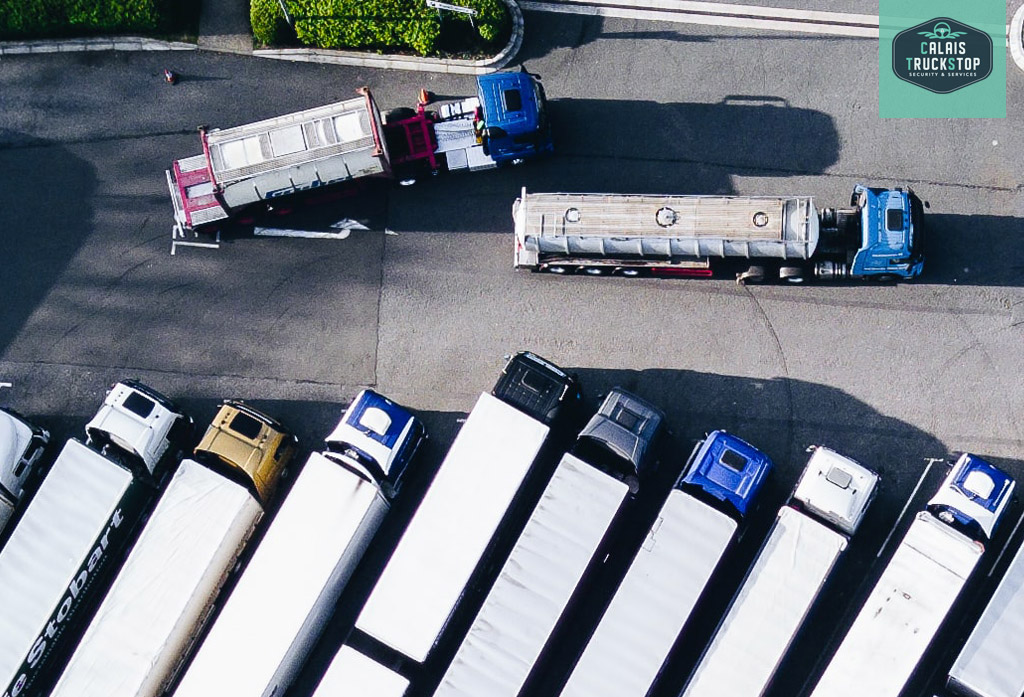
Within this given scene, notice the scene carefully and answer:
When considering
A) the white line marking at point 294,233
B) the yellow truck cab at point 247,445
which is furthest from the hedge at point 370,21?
the yellow truck cab at point 247,445

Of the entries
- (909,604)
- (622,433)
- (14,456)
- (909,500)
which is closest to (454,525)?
(622,433)

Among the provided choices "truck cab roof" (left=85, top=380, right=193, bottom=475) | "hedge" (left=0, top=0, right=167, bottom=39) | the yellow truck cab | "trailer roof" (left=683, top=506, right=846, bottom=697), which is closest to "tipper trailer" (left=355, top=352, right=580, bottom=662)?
the yellow truck cab

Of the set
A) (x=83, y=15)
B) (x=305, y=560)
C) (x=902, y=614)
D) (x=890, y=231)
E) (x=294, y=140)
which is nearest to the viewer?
(x=902, y=614)

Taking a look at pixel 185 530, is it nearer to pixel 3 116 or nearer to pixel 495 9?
pixel 3 116

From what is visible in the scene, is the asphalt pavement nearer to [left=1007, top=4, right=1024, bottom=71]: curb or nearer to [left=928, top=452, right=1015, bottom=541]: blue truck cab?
[left=1007, top=4, right=1024, bottom=71]: curb

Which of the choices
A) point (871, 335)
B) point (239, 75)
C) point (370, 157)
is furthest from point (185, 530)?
point (871, 335)

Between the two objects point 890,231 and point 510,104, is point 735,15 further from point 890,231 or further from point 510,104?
point 890,231
